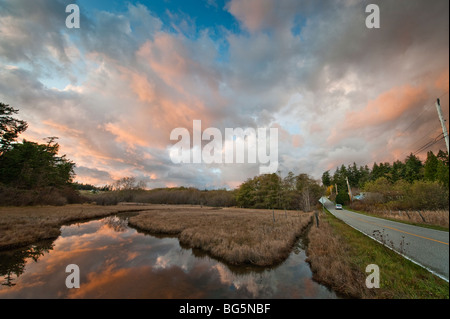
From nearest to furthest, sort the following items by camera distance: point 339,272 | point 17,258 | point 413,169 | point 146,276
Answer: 1. point 413,169
2. point 339,272
3. point 146,276
4. point 17,258

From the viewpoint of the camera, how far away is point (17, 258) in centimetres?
1124

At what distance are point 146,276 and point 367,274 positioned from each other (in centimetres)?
1073

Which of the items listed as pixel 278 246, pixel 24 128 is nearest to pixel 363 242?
pixel 278 246

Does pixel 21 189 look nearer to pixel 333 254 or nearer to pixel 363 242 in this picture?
pixel 333 254

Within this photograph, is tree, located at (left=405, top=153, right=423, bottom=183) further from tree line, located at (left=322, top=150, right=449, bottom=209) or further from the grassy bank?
the grassy bank

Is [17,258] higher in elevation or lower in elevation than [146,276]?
lower

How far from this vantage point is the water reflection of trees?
886 centimetres

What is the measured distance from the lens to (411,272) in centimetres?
575

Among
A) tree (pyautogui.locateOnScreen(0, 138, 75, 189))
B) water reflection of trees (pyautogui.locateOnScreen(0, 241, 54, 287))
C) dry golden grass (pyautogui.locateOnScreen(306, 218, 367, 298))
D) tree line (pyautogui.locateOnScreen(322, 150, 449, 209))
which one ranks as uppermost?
tree (pyautogui.locateOnScreen(0, 138, 75, 189))

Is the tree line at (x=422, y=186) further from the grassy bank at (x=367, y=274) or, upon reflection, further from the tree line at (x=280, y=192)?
the tree line at (x=280, y=192)

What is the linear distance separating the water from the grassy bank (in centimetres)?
76

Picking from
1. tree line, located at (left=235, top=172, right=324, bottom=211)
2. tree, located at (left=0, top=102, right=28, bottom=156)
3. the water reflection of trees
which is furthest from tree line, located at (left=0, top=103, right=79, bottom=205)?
tree line, located at (left=235, top=172, right=324, bottom=211)

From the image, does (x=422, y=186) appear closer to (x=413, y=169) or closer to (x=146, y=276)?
(x=413, y=169)

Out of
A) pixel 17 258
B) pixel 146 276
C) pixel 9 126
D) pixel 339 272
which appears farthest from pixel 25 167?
pixel 339 272
